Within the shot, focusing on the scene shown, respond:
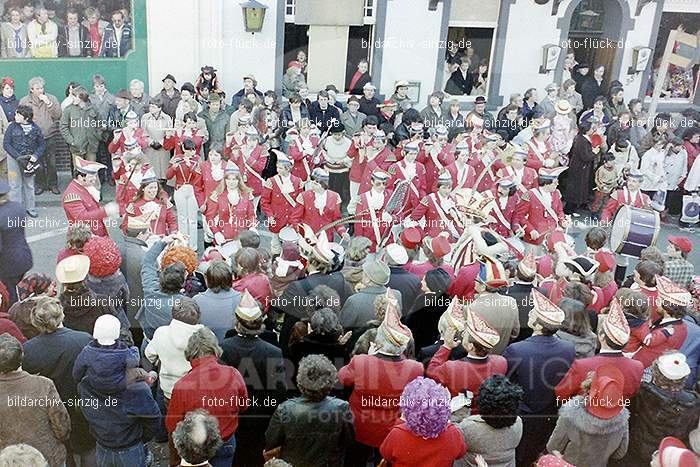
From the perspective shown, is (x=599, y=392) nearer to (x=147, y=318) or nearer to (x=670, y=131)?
(x=147, y=318)

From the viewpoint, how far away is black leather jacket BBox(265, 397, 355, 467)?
423 centimetres

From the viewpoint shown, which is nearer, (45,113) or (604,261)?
(604,261)

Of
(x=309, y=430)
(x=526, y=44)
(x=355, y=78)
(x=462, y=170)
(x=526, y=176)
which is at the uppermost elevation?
(x=526, y=44)

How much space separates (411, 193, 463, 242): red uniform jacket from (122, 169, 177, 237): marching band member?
2.81 m

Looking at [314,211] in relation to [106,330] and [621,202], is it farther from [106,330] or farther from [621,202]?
[106,330]

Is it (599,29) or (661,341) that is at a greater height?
(599,29)

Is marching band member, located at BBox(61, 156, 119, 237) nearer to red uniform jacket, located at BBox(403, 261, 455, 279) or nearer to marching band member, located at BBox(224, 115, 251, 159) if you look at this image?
marching band member, located at BBox(224, 115, 251, 159)

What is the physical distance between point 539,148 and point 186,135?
5073 mm

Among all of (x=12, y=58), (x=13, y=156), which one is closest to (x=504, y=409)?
(x=13, y=156)

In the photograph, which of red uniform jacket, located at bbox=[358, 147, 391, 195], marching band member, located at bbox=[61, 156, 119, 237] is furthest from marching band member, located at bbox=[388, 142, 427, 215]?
marching band member, located at bbox=[61, 156, 119, 237]

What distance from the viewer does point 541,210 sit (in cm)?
859

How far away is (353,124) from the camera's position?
12.1 meters

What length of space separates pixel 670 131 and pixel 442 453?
399 inches

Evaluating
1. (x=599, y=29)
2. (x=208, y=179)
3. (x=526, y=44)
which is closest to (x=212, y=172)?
(x=208, y=179)
